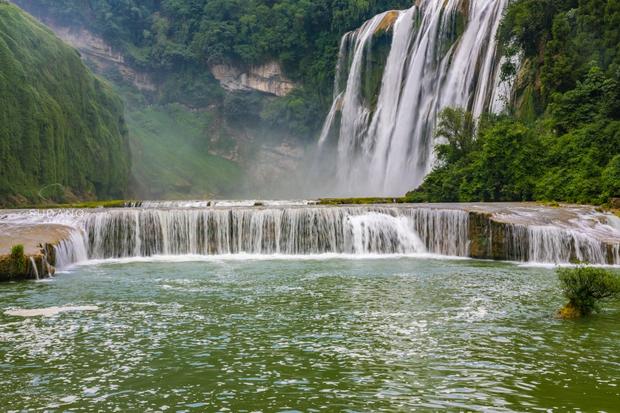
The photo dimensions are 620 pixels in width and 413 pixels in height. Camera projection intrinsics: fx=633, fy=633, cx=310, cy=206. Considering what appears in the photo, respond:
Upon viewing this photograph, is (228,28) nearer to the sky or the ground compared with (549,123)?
nearer to the sky

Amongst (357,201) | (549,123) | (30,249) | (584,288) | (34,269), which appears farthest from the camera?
(357,201)

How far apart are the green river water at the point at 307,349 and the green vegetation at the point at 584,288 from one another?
0.97 ft

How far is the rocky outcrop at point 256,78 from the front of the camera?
68.5 meters

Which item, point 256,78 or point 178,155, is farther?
point 256,78

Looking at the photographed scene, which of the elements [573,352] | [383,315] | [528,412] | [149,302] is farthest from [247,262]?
[528,412]

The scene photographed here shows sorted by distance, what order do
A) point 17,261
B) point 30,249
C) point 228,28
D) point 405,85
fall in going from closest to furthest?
point 17,261, point 30,249, point 405,85, point 228,28

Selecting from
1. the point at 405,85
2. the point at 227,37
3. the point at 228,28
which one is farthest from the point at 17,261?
the point at 228,28

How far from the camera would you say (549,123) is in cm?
2872

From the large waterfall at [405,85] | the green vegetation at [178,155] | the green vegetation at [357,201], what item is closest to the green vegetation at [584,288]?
the green vegetation at [357,201]

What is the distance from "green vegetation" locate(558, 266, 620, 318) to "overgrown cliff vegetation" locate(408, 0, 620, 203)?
44.8 ft

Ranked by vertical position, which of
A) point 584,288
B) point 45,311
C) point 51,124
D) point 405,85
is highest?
point 405,85

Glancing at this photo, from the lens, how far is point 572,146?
26.1 m

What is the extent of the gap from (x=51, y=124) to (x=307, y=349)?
4078 centimetres

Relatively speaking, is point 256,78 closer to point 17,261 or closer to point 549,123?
point 549,123
